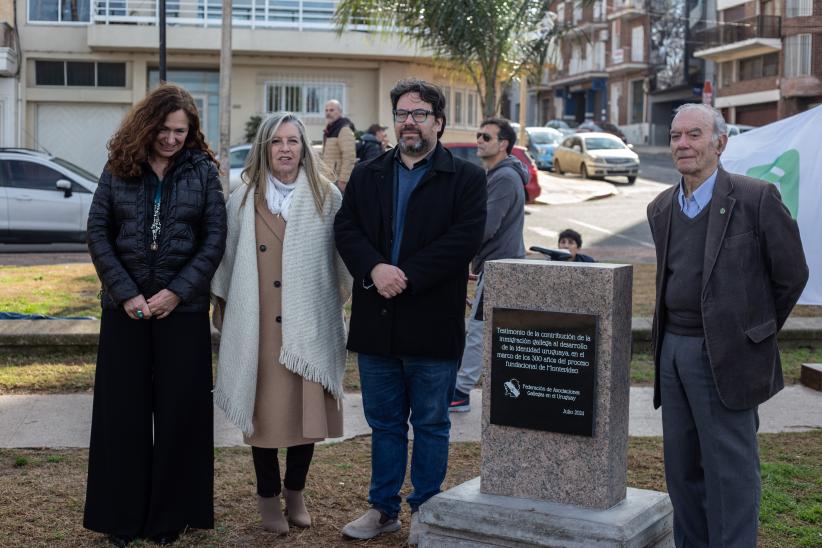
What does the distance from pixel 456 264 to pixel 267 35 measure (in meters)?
23.7

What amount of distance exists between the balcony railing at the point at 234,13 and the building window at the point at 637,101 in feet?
123

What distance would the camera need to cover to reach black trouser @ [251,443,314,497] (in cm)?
531

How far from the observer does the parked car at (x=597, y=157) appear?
105ft

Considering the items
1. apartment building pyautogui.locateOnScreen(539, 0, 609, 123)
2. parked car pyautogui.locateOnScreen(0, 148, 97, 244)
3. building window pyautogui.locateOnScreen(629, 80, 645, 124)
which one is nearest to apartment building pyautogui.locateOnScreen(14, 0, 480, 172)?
parked car pyautogui.locateOnScreen(0, 148, 97, 244)

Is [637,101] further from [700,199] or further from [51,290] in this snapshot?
[700,199]

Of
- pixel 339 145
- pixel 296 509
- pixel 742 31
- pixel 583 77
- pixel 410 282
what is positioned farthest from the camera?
pixel 583 77

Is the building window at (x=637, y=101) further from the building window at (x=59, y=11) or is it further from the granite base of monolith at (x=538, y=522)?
the granite base of monolith at (x=538, y=522)

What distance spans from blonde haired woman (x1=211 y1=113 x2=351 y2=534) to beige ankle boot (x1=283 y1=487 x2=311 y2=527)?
0.11 meters

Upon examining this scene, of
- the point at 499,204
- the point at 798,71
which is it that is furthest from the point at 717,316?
the point at 798,71

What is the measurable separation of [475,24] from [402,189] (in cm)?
1411

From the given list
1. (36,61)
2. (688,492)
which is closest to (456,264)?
(688,492)

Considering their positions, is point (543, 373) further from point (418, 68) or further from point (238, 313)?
point (418, 68)

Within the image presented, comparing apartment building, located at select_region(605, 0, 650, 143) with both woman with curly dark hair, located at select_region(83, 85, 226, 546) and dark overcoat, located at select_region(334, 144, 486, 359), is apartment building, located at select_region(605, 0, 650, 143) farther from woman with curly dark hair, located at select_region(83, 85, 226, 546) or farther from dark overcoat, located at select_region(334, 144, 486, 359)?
woman with curly dark hair, located at select_region(83, 85, 226, 546)

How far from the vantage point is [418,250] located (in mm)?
5098
